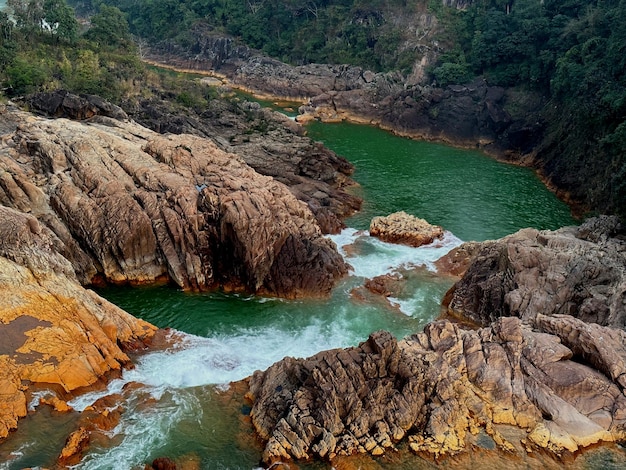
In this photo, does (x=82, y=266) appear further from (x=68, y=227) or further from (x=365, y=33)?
(x=365, y=33)

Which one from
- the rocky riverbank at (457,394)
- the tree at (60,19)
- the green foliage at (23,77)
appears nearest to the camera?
the rocky riverbank at (457,394)

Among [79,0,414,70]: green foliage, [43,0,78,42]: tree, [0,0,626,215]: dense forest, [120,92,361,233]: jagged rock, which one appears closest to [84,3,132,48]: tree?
[0,0,626,215]: dense forest

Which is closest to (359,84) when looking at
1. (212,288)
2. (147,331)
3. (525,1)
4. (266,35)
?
(525,1)

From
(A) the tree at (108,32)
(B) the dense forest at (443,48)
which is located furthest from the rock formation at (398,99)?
(A) the tree at (108,32)

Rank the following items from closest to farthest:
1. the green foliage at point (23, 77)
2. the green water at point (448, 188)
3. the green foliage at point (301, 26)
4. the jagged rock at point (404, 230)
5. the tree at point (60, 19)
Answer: the jagged rock at point (404, 230) < the green water at point (448, 188) < the green foliage at point (23, 77) < the tree at point (60, 19) < the green foliage at point (301, 26)

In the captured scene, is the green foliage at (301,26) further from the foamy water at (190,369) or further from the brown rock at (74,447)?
the brown rock at (74,447)

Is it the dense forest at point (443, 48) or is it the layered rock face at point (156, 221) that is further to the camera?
the dense forest at point (443, 48)
